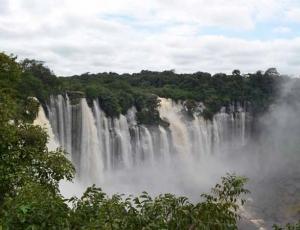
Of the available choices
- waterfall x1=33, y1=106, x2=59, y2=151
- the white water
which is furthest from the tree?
the white water

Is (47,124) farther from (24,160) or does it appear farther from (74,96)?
(24,160)

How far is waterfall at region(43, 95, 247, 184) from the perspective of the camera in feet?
110

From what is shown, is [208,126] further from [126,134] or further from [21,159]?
[21,159]

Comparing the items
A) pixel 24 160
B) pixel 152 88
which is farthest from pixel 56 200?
pixel 152 88

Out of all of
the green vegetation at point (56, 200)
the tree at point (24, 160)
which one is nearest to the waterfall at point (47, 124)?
the green vegetation at point (56, 200)

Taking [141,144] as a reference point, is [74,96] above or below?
above

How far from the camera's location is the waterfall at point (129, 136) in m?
33.5

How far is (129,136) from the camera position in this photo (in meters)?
40.6

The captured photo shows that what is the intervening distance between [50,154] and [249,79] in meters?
55.2

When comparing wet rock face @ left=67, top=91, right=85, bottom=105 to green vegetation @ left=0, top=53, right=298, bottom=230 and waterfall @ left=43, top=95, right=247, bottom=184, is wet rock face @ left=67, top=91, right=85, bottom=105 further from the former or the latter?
green vegetation @ left=0, top=53, right=298, bottom=230

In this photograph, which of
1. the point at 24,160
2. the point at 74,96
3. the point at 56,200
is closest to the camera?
the point at 56,200

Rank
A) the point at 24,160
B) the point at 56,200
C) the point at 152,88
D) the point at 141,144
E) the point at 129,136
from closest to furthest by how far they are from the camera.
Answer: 1. the point at 56,200
2. the point at 24,160
3. the point at 129,136
4. the point at 141,144
5. the point at 152,88

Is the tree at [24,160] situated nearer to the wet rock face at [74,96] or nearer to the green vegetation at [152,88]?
the green vegetation at [152,88]

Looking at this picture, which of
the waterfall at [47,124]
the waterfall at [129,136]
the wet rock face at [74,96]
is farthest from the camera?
the wet rock face at [74,96]
